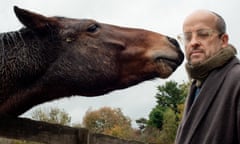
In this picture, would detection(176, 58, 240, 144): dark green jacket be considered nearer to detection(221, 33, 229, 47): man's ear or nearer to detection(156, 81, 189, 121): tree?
detection(221, 33, 229, 47): man's ear

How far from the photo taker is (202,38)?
2250 millimetres

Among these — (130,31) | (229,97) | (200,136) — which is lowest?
(200,136)

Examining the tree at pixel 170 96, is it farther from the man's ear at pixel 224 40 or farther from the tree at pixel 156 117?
the man's ear at pixel 224 40

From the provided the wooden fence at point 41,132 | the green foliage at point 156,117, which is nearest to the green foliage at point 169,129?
the green foliage at point 156,117

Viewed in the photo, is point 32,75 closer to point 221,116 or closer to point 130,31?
point 130,31

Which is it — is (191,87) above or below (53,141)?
above

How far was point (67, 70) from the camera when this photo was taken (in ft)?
14.4

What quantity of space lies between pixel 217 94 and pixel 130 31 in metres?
2.68

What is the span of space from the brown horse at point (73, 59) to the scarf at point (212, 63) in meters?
2.16

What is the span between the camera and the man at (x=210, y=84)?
1.99 metres

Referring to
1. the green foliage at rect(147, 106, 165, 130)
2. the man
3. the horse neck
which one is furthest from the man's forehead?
the green foliage at rect(147, 106, 165, 130)

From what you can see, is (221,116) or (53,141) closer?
(221,116)

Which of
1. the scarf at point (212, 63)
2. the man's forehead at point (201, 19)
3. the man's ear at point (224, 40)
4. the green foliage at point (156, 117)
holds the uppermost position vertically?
the green foliage at point (156, 117)

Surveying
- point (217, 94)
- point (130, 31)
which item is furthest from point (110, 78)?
point (217, 94)
